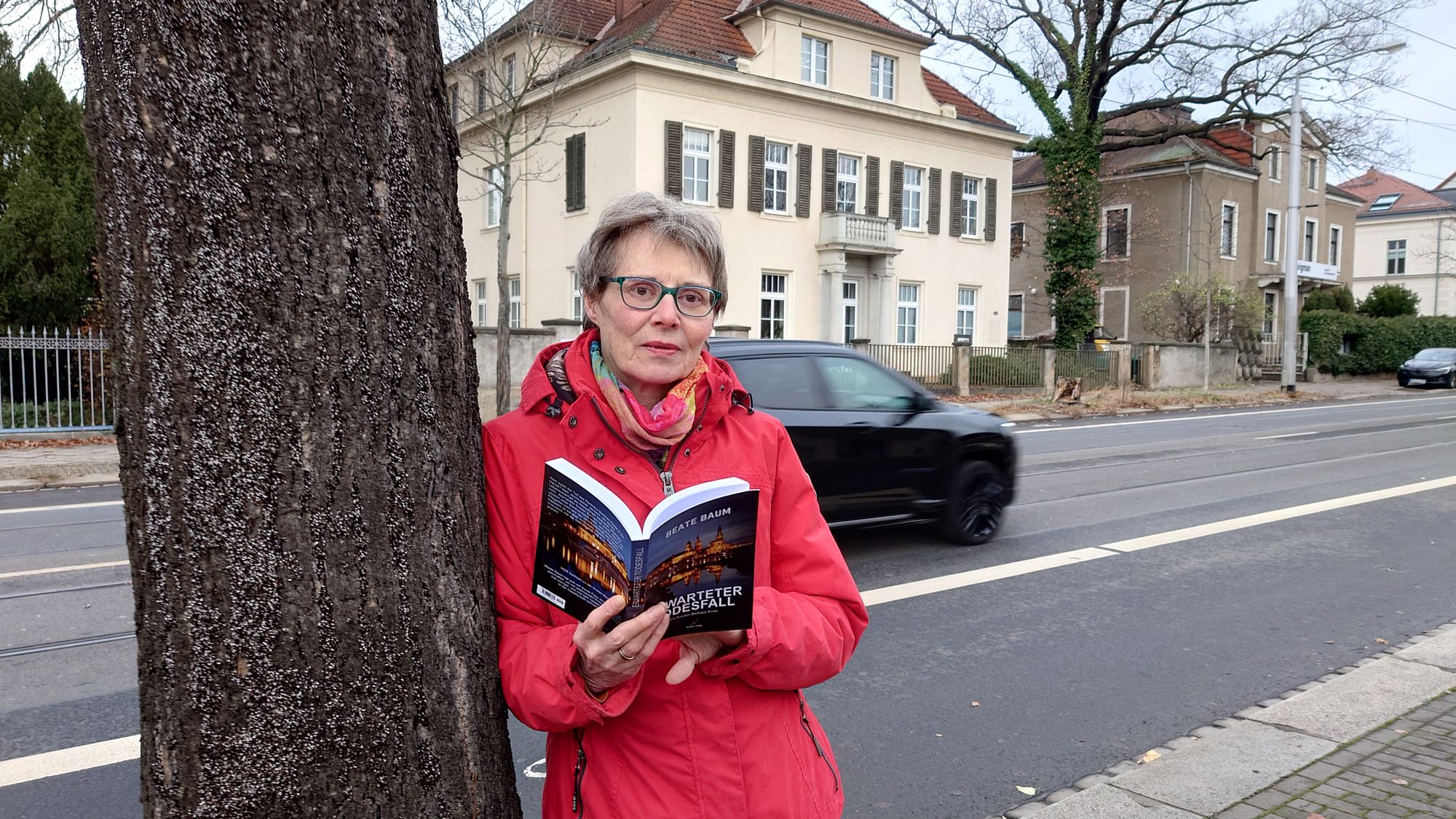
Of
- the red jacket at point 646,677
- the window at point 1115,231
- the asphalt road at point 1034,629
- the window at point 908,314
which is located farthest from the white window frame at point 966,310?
the red jacket at point 646,677

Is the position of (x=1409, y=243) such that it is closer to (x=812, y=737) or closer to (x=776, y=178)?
(x=776, y=178)

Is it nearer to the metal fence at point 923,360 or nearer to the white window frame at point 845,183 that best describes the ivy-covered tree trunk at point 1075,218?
the metal fence at point 923,360

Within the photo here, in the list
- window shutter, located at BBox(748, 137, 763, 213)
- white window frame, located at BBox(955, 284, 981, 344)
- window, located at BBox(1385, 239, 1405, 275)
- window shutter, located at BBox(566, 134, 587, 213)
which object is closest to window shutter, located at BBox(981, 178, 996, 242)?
white window frame, located at BBox(955, 284, 981, 344)

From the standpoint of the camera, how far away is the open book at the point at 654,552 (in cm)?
161

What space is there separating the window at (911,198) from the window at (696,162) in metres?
7.24

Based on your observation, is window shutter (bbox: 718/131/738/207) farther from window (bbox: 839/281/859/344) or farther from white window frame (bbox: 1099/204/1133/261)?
white window frame (bbox: 1099/204/1133/261)

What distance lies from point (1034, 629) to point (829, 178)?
83.5ft

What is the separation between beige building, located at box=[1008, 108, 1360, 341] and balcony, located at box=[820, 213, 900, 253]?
42.3ft

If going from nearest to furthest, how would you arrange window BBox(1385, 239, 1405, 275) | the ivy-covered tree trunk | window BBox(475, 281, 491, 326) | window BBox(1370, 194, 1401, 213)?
the ivy-covered tree trunk
window BBox(475, 281, 491, 326)
window BBox(1385, 239, 1405, 275)
window BBox(1370, 194, 1401, 213)

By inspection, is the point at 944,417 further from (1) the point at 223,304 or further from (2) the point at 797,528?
(1) the point at 223,304

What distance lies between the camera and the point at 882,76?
105 feet

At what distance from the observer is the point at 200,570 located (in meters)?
1.58

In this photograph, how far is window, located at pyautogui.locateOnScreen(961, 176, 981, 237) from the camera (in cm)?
3397

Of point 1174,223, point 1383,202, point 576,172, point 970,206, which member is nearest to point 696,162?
point 576,172
